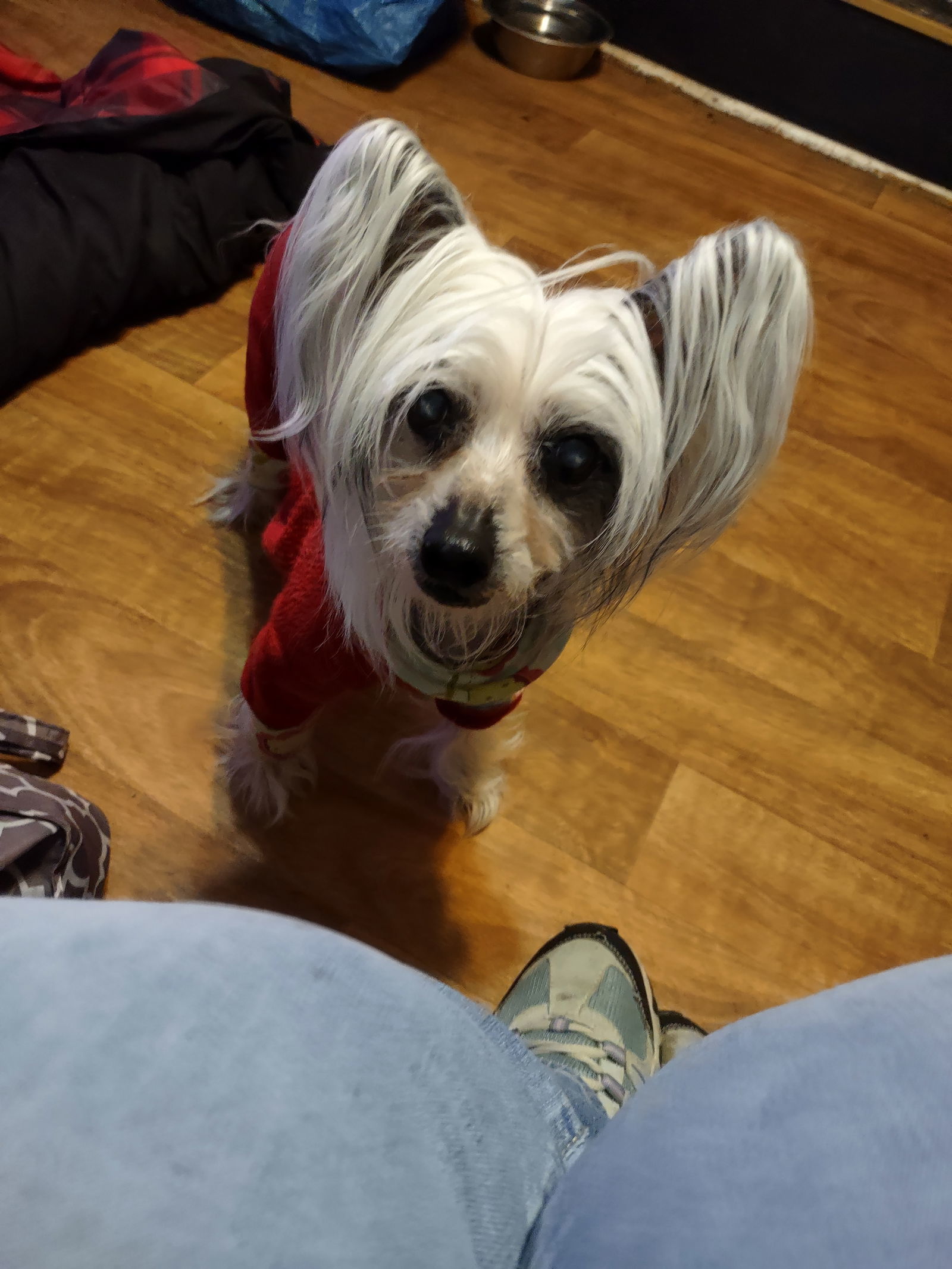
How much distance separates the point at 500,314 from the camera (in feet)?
2.18

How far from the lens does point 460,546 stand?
653 mm

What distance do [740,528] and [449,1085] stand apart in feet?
3.75

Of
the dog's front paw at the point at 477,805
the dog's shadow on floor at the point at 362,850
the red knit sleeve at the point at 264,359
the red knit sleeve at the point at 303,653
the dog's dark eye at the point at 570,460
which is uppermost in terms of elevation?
the dog's dark eye at the point at 570,460

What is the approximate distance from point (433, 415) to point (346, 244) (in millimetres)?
140

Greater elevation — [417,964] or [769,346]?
[769,346]

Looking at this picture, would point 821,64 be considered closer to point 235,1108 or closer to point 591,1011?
point 591,1011

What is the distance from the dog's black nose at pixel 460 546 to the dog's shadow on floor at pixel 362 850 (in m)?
0.51

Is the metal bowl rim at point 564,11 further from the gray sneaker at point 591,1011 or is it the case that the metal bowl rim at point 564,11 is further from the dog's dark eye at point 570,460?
the gray sneaker at point 591,1011

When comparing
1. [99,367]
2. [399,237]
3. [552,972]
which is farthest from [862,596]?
[99,367]

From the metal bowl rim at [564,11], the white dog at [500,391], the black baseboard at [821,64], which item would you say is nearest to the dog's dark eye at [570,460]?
the white dog at [500,391]

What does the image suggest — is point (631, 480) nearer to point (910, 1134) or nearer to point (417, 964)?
point (910, 1134)

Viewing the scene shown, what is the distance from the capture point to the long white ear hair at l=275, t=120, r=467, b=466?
24.2 inches

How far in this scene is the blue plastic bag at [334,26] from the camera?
6.39 feet

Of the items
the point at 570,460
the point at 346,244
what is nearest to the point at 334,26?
the point at 346,244
